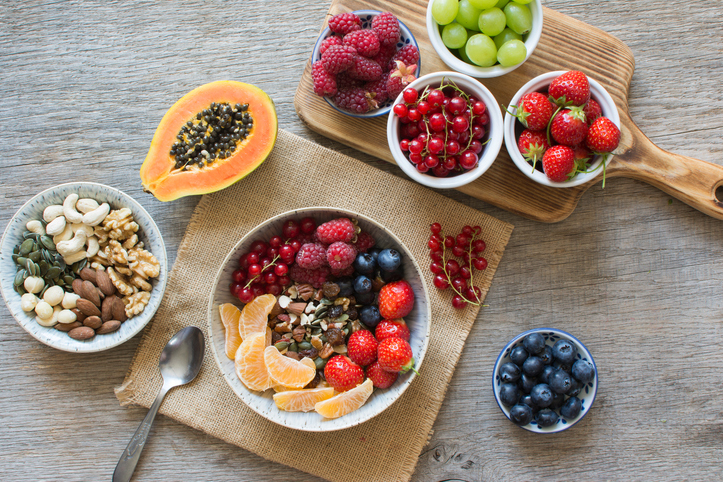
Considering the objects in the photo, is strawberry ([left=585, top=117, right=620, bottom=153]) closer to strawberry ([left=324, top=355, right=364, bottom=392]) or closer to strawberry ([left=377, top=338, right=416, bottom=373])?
strawberry ([left=377, top=338, right=416, bottom=373])

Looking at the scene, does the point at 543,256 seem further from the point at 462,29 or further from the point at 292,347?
the point at 292,347

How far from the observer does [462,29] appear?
1.52 metres

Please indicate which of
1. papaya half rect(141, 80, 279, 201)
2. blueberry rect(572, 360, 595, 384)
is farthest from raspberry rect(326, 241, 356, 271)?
blueberry rect(572, 360, 595, 384)

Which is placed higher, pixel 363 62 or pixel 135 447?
pixel 363 62

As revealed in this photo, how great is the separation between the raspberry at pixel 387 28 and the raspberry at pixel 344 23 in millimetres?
71

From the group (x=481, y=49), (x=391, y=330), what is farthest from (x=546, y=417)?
(x=481, y=49)

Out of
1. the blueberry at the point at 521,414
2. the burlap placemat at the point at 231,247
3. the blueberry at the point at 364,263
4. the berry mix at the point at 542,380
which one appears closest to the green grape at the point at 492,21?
the burlap placemat at the point at 231,247

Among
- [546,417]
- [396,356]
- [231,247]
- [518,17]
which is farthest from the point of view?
[231,247]

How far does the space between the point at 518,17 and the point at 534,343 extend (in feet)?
3.63

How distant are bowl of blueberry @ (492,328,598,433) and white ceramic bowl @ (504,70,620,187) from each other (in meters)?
0.54

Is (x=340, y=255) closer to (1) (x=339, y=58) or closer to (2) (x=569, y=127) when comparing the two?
(1) (x=339, y=58)

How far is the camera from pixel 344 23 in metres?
1.54

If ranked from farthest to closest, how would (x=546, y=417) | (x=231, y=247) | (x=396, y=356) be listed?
(x=231, y=247)
(x=546, y=417)
(x=396, y=356)

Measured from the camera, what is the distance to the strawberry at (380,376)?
1459 millimetres
